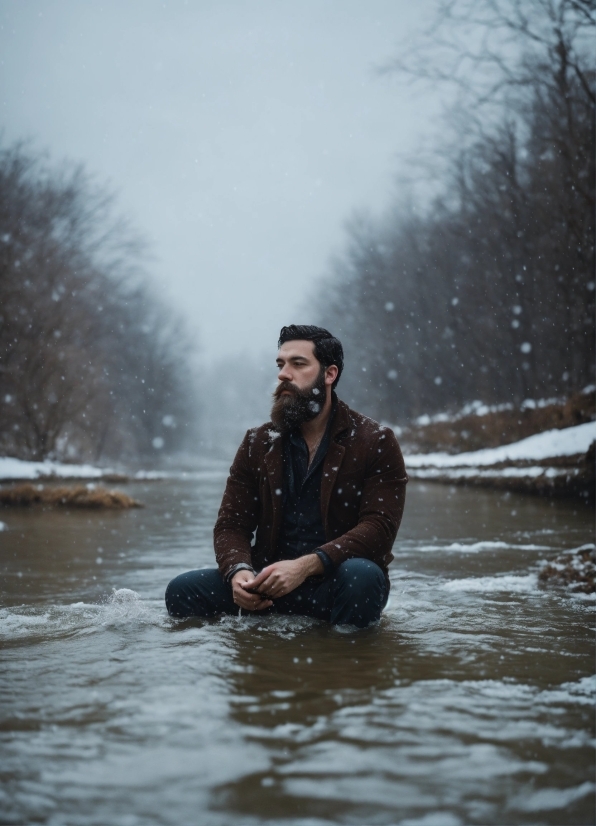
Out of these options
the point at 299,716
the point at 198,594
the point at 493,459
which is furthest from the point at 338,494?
the point at 493,459

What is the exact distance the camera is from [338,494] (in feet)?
12.8

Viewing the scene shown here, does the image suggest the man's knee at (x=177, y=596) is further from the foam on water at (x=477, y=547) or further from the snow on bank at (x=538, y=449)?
the snow on bank at (x=538, y=449)

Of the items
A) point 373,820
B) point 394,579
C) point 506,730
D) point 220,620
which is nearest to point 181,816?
point 373,820

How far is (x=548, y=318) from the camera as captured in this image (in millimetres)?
25688

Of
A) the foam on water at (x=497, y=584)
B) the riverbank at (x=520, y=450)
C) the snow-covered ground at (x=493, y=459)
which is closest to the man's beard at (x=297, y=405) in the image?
the foam on water at (x=497, y=584)

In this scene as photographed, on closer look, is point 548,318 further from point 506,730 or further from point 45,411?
point 506,730

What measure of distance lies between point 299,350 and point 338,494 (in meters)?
0.71

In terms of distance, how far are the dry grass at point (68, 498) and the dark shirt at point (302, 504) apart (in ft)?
33.1

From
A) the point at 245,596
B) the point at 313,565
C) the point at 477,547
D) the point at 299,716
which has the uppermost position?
the point at 313,565

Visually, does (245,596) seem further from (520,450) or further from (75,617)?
(520,450)

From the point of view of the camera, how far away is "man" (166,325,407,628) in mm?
3811

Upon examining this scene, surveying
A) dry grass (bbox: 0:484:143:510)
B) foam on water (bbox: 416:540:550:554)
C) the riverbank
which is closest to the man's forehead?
foam on water (bbox: 416:540:550:554)

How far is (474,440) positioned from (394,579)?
1979 cm

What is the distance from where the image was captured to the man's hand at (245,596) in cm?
355
